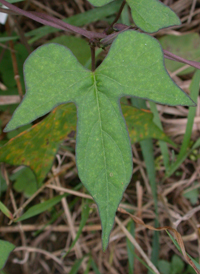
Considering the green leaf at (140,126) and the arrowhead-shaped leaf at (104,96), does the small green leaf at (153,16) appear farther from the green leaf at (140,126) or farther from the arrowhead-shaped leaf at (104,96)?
the green leaf at (140,126)

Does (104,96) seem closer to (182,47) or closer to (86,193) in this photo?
(86,193)

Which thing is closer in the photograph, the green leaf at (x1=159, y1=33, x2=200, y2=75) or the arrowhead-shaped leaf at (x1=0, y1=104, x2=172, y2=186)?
the arrowhead-shaped leaf at (x1=0, y1=104, x2=172, y2=186)

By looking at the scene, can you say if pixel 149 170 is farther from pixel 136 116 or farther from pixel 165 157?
pixel 136 116

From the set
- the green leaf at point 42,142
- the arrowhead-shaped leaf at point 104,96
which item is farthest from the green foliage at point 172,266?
the arrowhead-shaped leaf at point 104,96

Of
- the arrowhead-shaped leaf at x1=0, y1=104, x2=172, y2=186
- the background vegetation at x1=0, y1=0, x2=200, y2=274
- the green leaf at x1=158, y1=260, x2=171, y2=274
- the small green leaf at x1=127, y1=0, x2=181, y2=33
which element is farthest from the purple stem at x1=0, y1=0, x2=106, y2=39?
the green leaf at x1=158, y1=260, x2=171, y2=274

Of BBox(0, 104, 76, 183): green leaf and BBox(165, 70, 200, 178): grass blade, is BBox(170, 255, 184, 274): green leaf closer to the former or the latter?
BBox(165, 70, 200, 178): grass blade

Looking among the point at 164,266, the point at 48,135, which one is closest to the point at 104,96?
the point at 48,135
